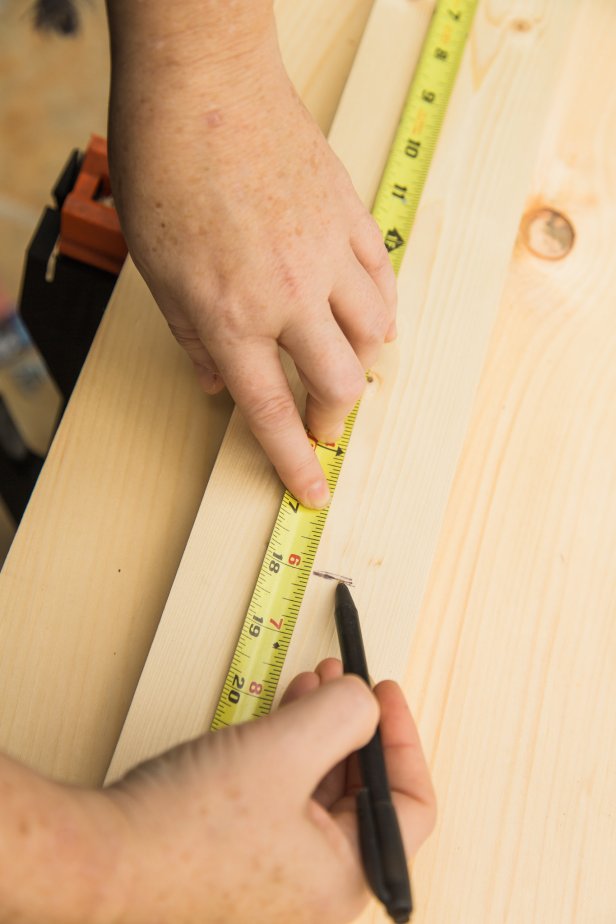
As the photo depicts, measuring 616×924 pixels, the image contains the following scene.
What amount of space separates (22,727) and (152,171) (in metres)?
0.54

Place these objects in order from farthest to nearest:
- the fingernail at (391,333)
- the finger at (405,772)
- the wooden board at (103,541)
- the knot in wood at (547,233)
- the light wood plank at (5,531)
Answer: the light wood plank at (5,531), the knot in wood at (547,233), the fingernail at (391,333), the wooden board at (103,541), the finger at (405,772)

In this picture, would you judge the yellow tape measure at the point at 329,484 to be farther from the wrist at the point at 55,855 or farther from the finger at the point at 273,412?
the wrist at the point at 55,855

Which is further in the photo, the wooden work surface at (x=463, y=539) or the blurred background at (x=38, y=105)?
the blurred background at (x=38, y=105)

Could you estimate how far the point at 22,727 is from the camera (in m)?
0.75

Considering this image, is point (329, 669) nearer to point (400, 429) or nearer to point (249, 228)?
point (400, 429)

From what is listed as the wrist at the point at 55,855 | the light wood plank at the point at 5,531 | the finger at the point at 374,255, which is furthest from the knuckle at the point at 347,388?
the light wood plank at the point at 5,531

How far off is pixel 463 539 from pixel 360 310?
27 centimetres

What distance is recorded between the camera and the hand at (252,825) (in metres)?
0.57

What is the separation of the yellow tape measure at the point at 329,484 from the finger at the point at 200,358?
13 cm

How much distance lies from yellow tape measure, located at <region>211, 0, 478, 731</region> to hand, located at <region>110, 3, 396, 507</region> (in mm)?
49

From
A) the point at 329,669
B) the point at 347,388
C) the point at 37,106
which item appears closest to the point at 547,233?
the point at 347,388

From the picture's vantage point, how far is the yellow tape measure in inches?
30.2

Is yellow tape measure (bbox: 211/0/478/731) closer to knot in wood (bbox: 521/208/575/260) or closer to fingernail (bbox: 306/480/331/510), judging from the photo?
fingernail (bbox: 306/480/331/510)

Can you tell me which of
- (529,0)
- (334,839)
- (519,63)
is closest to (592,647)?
(334,839)
